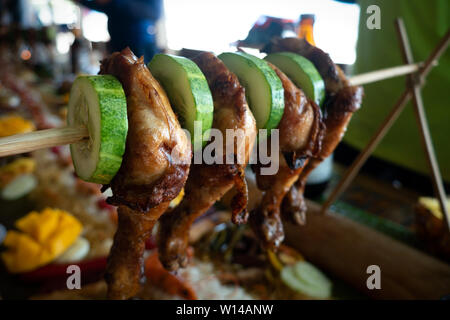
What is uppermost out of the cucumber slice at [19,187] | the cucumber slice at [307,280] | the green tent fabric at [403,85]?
the green tent fabric at [403,85]

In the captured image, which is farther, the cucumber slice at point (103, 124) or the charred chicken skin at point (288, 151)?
the charred chicken skin at point (288, 151)

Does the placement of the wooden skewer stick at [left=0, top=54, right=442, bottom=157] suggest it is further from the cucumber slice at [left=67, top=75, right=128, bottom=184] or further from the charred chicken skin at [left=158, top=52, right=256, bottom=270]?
the charred chicken skin at [left=158, top=52, right=256, bottom=270]

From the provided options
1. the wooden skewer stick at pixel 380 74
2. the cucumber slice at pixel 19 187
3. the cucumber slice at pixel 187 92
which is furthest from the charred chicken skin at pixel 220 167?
the cucumber slice at pixel 19 187

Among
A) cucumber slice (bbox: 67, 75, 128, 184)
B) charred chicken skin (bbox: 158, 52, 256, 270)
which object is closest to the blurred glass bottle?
charred chicken skin (bbox: 158, 52, 256, 270)

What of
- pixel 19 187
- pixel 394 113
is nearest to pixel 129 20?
pixel 19 187

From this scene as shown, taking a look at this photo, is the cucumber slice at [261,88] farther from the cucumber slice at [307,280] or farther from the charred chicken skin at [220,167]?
the cucumber slice at [307,280]

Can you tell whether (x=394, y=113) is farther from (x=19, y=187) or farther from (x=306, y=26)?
(x=19, y=187)
